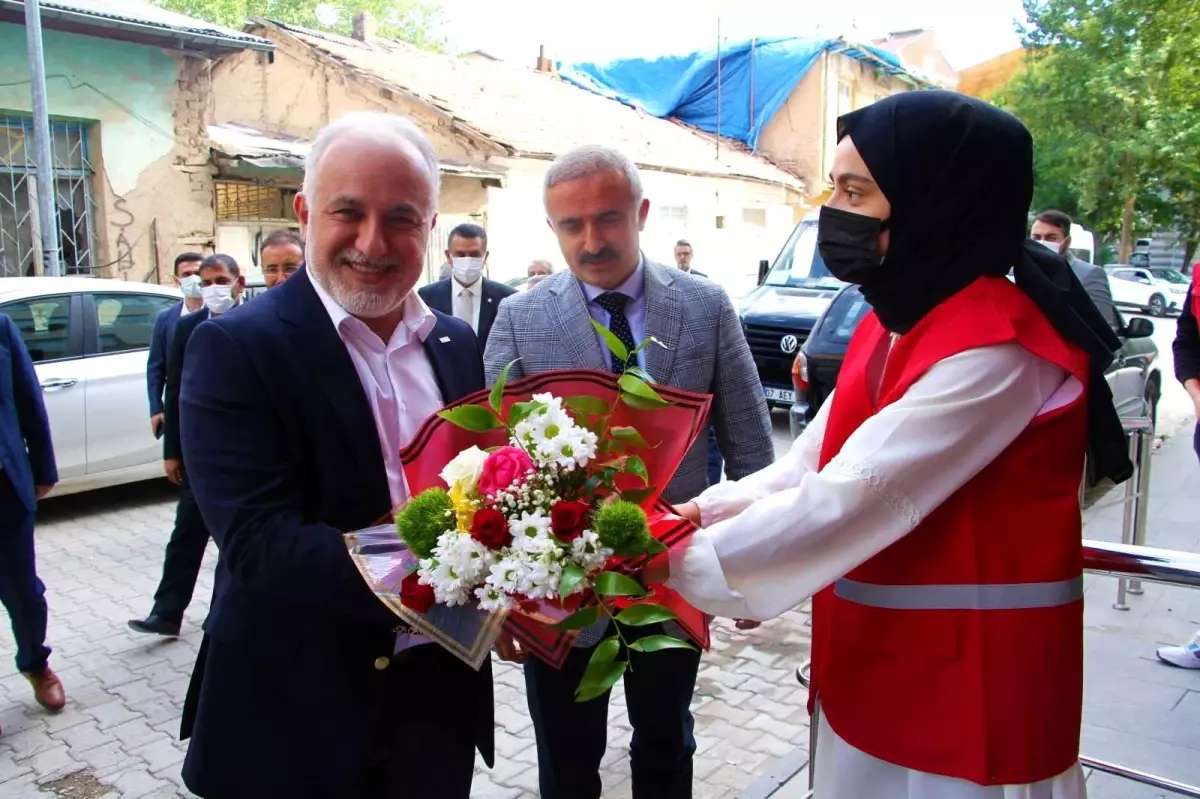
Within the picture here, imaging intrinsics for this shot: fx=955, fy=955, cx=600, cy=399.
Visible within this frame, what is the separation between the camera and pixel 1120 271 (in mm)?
31875

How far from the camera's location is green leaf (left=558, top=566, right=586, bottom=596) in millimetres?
1583

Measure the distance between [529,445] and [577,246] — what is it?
1.28 meters

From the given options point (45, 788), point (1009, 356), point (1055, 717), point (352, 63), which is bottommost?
point (45, 788)

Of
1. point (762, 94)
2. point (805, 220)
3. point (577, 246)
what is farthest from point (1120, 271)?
point (577, 246)

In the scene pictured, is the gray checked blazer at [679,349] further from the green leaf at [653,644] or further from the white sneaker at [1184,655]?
the white sneaker at [1184,655]

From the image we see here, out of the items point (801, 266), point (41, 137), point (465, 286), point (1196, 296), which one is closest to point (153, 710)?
point (465, 286)

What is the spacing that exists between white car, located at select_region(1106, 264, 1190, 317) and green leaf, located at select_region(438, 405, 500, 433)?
108 ft

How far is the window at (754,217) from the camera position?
77.9ft

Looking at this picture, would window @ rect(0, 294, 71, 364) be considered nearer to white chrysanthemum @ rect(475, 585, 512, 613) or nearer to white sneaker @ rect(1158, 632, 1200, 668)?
white chrysanthemum @ rect(475, 585, 512, 613)

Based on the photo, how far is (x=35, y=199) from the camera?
35.8 ft

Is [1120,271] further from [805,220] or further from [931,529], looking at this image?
[931,529]

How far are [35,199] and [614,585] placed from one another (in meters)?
11.6

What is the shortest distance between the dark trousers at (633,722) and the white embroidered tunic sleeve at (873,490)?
86 cm

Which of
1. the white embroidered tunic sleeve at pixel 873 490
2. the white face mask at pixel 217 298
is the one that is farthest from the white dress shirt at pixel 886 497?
the white face mask at pixel 217 298
